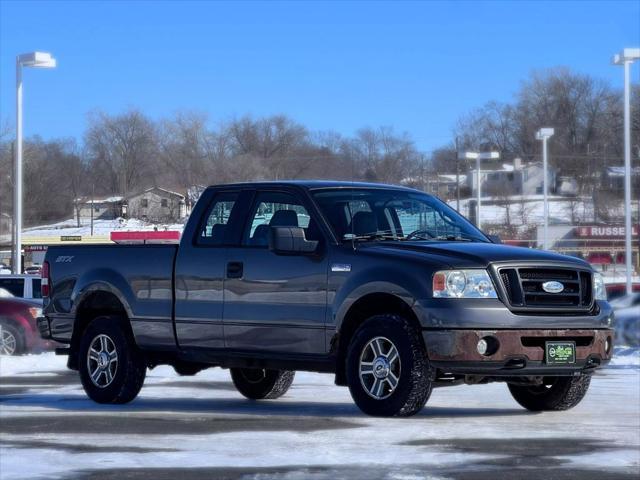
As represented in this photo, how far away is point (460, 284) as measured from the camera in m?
9.53

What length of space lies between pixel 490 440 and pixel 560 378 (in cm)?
210

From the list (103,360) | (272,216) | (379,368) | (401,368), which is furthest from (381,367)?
(103,360)

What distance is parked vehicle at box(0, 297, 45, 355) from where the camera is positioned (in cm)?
1898

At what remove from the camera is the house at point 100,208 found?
25.3m

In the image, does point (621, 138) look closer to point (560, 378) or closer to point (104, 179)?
point (104, 179)

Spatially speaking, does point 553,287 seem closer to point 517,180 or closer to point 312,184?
point 312,184

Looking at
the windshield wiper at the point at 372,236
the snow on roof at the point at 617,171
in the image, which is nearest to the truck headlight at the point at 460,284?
the windshield wiper at the point at 372,236

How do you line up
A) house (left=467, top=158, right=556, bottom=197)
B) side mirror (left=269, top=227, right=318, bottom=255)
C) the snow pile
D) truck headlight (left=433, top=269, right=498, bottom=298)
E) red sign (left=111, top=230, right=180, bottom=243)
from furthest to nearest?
house (left=467, top=158, right=556, bottom=197) → red sign (left=111, top=230, right=180, bottom=243) → the snow pile → side mirror (left=269, top=227, right=318, bottom=255) → truck headlight (left=433, top=269, right=498, bottom=298)

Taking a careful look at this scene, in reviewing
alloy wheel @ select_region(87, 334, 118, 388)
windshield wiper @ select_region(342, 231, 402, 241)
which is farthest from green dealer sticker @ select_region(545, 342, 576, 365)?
alloy wheel @ select_region(87, 334, 118, 388)

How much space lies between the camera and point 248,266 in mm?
10695

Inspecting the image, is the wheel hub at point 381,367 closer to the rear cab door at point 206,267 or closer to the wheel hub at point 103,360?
the rear cab door at point 206,267

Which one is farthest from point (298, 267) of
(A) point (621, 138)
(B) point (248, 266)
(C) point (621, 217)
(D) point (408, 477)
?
(A) point (621, 138)

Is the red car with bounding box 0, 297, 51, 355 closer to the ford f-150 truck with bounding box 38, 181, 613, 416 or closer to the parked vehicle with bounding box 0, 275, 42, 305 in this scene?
the parked vehicle with bounding box 0, 275, 42, 305

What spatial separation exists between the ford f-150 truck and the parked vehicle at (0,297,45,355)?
272 inches
